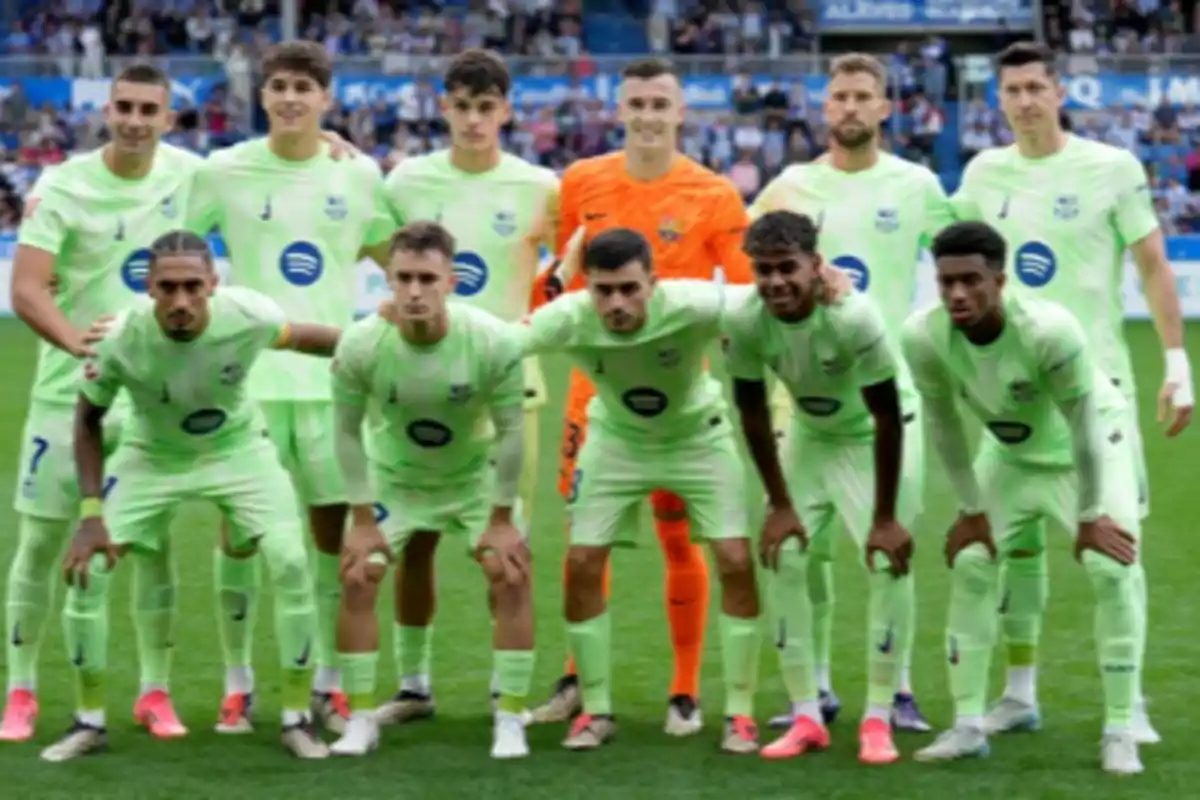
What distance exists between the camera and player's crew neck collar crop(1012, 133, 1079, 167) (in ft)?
26.0

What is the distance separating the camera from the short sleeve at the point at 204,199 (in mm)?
8047

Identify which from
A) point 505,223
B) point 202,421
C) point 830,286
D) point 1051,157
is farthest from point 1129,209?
point 202,421

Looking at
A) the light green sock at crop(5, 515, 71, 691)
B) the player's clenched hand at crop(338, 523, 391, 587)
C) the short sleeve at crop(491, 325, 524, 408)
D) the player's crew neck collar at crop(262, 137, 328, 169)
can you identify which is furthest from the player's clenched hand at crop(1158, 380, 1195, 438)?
the light green sock at crop(5, 515, 71, 691)

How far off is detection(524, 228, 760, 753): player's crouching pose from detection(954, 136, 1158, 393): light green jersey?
48.9 inches

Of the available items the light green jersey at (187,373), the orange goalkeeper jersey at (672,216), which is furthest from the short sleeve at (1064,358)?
the light green jersey at (187,373)

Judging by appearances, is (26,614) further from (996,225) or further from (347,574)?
(996,225)

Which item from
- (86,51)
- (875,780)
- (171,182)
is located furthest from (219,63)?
(875,780)

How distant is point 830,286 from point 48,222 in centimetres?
276

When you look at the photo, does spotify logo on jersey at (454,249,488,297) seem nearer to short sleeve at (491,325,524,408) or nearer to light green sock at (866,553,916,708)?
short sleeve at (491,325,524,408)

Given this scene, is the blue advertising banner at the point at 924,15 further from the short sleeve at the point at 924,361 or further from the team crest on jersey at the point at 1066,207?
the short sleeve at the point at 924,361

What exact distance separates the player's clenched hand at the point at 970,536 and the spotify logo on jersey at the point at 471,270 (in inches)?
81.9

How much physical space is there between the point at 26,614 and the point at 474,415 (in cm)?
177

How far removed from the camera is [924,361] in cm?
707

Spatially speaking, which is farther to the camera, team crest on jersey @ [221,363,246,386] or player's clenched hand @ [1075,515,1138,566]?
team crest on jersey @ [221,363,246,386]
